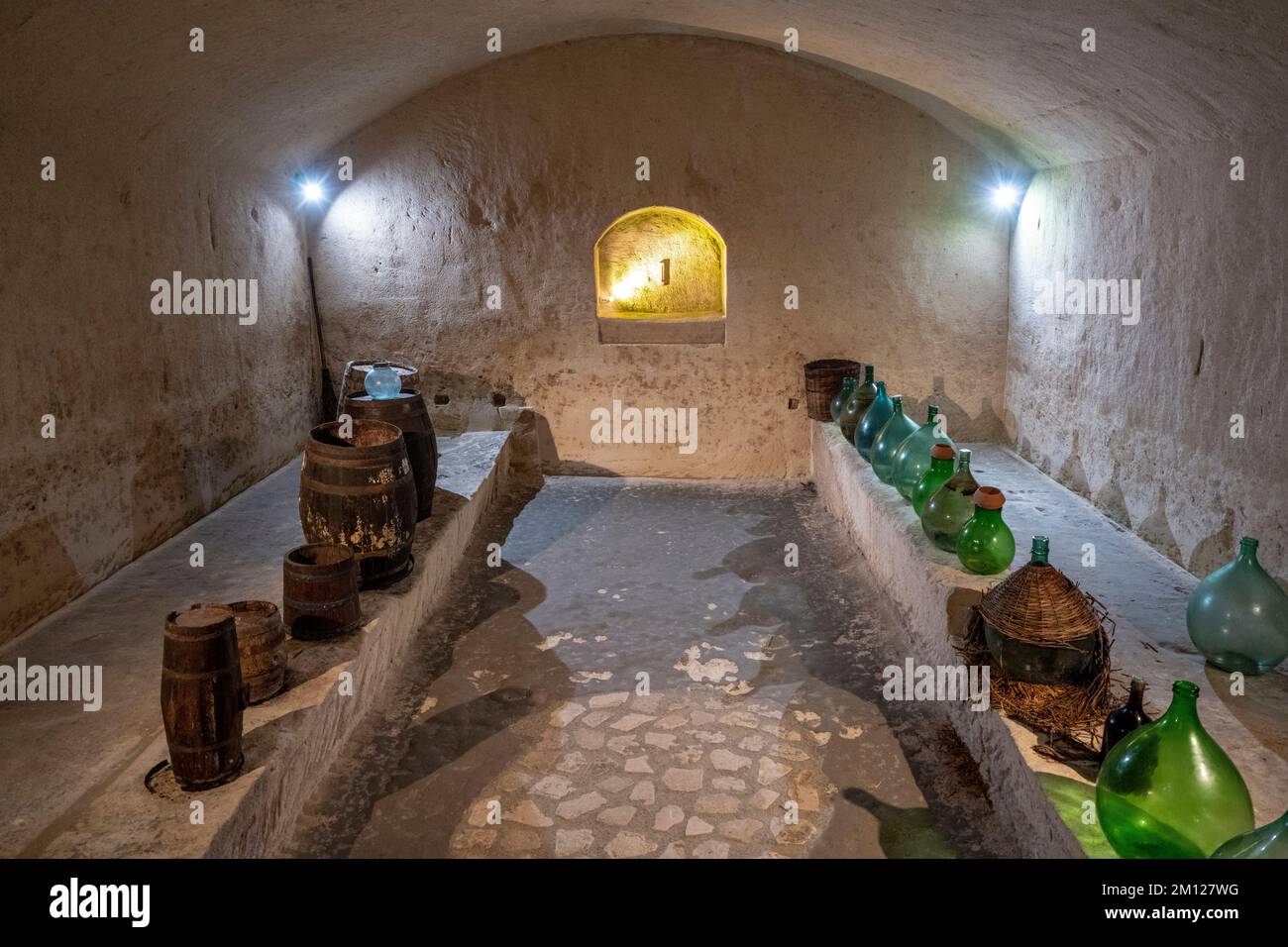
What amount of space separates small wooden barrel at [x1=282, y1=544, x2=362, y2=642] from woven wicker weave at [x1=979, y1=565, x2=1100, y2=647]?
254 cm

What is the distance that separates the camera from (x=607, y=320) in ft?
28.5

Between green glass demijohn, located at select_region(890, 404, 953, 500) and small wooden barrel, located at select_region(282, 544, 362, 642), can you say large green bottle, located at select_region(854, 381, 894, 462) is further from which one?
small wooden barrel, located at select_region(282, 544, 362, 642)

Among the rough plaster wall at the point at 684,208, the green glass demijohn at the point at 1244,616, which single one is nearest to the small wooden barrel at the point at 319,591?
the green glass demijohn at the point at 1244,616

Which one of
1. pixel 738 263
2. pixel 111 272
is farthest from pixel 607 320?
pixel 111 272

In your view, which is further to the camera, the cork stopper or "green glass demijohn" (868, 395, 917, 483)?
"green glass demijohn" (868, 395, 917, 483)

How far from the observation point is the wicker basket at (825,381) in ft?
27.1

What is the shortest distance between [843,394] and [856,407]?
661 mm

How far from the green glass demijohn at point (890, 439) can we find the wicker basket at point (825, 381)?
7.31 feet

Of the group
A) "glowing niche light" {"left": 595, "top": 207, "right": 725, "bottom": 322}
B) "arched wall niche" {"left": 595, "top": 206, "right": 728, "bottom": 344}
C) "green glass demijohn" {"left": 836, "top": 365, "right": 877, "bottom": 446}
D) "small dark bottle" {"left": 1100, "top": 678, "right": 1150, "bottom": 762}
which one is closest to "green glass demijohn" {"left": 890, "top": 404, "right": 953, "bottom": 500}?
"green glass demijohn" {"left": 836, "top": 365, "right": 877, "bottom": 446}

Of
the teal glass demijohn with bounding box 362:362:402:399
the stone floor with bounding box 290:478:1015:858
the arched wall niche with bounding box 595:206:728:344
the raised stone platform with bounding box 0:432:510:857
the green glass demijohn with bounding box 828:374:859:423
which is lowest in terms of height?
the stone floor with bounding box 290:478:1015:858

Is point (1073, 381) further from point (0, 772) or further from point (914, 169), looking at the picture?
point (0, 772)

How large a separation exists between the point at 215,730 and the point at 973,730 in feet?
8.98

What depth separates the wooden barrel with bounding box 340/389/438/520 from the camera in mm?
5570

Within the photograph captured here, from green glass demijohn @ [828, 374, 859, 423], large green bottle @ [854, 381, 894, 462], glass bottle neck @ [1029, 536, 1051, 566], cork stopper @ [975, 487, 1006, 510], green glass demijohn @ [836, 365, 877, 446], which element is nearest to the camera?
glass bottle neck @ [1029, 536, 1051, 566]
